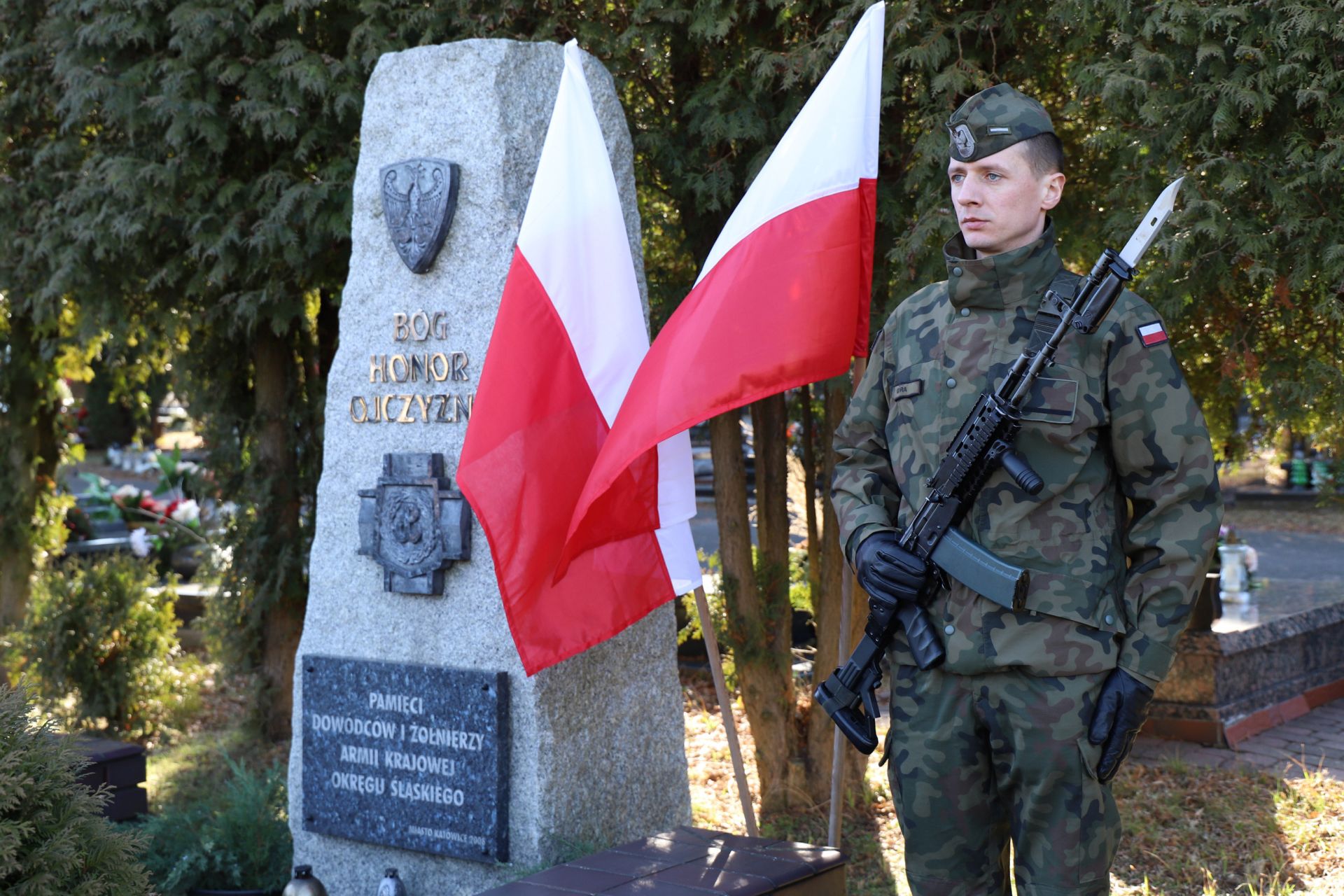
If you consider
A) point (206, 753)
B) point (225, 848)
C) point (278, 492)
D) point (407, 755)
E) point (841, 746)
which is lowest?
point (206, 753)

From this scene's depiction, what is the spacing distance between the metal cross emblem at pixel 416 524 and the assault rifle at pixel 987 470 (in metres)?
1.88

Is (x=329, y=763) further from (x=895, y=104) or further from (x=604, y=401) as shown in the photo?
(x=895, y=104)

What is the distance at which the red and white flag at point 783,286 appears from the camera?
11.7 feet

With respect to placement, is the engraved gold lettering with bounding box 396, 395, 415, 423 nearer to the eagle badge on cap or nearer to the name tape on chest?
the name tape on chest

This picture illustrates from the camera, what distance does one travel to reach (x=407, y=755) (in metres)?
4.35

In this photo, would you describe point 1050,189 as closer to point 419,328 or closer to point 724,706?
point 724,706

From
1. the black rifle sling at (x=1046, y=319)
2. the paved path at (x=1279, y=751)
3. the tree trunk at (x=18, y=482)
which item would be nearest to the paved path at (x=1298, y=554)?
the paved path at (x=1279, y=751)

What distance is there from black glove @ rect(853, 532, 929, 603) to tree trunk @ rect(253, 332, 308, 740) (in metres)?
4.82

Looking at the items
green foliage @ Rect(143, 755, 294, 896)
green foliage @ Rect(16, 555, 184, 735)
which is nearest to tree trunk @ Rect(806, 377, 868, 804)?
green foliage @ Rect(143, 755, 294, 896)

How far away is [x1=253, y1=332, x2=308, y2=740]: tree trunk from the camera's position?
22.9 ft

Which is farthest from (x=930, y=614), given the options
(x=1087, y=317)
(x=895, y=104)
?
(x=895, y=104)

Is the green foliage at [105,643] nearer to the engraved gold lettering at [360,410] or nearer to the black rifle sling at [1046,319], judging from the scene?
the engraved gold lettering at [360,410]

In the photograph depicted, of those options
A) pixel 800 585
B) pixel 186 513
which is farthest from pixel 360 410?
pixel 186 513

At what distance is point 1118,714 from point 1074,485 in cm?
45
